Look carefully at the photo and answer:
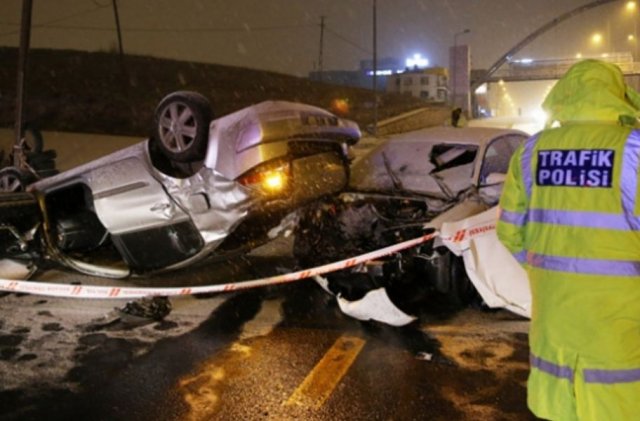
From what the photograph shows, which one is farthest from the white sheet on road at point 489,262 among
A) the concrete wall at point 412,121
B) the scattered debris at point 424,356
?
the concrete wall at point 412,121

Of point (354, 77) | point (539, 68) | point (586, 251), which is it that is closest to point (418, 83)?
point (354, 77)

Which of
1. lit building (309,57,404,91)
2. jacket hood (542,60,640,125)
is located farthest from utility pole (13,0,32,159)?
lit building (309,57,404,91)

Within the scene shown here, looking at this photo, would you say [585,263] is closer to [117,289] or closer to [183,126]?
[183,126]

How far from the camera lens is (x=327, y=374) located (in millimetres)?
4195

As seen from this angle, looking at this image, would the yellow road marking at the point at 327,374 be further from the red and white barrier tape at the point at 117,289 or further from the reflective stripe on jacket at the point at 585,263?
the reflective stripe on jacket at the point at 585,263

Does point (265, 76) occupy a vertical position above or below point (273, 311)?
above

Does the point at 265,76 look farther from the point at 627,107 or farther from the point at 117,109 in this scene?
the point at 627,107

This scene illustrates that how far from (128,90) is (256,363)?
4189cm

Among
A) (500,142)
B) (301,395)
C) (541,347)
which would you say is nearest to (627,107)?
(541,347)

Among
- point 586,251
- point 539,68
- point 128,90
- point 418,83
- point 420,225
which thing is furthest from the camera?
point 418,83

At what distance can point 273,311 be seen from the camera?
222 inches

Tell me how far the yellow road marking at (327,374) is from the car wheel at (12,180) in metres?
4.92

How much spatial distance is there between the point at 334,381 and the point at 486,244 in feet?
5.20

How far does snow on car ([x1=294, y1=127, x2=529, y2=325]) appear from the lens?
4812 mm
